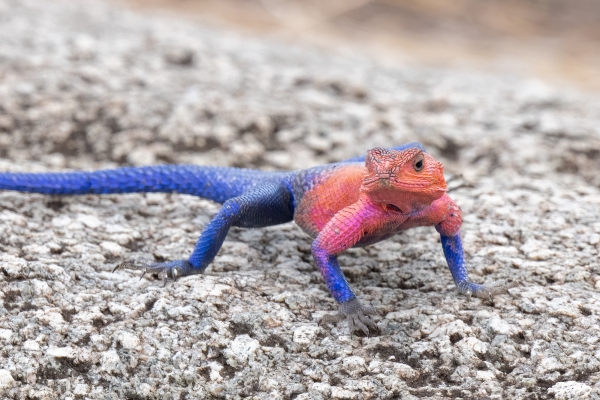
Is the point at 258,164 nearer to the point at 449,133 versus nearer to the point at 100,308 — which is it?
the point at 449,133

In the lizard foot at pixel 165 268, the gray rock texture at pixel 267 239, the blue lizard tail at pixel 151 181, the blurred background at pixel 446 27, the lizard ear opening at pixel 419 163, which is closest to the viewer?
the gray rock texture at pixel 267 239

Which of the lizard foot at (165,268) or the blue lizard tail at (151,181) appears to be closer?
the lizard foot at (165,268)

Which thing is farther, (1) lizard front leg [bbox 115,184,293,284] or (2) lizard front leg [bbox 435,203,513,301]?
(1) lizard front leg [bbox 115,184,293,284]

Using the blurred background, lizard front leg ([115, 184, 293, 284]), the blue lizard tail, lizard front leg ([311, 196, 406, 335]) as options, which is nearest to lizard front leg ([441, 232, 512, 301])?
lizard front leg ([311, 196, 406, 335])

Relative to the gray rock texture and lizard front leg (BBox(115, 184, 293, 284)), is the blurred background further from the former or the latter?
lizard front leg (BBox(115, 184, 293, 284))

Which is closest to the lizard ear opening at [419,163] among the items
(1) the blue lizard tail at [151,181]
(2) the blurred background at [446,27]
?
(1) the blue lizard tail at [151,181]

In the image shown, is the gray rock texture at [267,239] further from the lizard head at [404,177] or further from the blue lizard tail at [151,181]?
the lizard head at [404,177]
